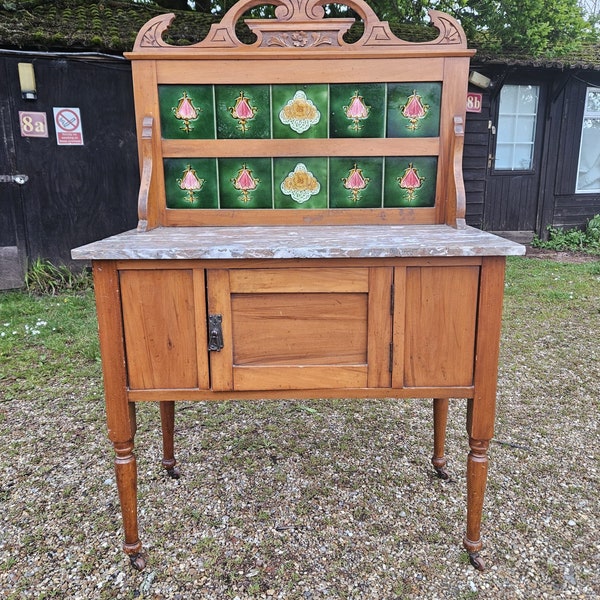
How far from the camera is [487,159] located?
8.02 m

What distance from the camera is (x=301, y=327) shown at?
1.56 meters

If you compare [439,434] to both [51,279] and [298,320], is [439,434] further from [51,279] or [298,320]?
[51,279]

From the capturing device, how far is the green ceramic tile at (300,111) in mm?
2012

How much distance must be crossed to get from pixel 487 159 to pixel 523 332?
452 cm

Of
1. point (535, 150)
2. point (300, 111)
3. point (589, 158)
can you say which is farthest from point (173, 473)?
point (589, 158)

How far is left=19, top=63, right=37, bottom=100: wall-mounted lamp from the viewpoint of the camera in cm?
539

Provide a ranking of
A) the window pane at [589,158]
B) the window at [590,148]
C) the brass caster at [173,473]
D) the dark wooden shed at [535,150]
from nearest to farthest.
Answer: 1. the brass caster at [173,473]
2. the dark wooden shed at [535,150]
3. the window at [590,148]
4. the window pane at [589,158]

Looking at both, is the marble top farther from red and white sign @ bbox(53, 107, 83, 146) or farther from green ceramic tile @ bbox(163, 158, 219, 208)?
red and white sign @ bbox(53, 107, 83, 146)

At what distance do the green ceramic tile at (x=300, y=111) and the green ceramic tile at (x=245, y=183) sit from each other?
0.48ft

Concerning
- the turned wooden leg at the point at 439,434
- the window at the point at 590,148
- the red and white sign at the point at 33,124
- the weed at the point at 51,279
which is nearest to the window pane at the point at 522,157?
the window at the point at 590,148

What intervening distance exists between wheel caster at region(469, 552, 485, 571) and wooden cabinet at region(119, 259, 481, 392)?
0.66 meters

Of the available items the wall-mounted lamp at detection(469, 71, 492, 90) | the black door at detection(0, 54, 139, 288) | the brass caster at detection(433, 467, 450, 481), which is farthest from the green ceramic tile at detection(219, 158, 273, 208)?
the wall-mounted lamp at detection(469, 71, 492, 90)

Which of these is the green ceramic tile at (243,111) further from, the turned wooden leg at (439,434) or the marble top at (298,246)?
the turned wooden leg at (439,434)

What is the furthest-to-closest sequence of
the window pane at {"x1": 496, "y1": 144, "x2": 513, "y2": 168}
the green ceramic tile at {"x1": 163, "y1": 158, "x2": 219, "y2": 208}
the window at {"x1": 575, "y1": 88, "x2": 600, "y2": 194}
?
the window at {"x1": 575, "y1": 88, "x2": 600, "y2": 194} → the window pane at {"x1": 496, "y1": 144, "x2": 513, "y2": 168} → the green ceramic tile at {"x1": 163, "y1": 158, "x2": 219, "y2": 208}
